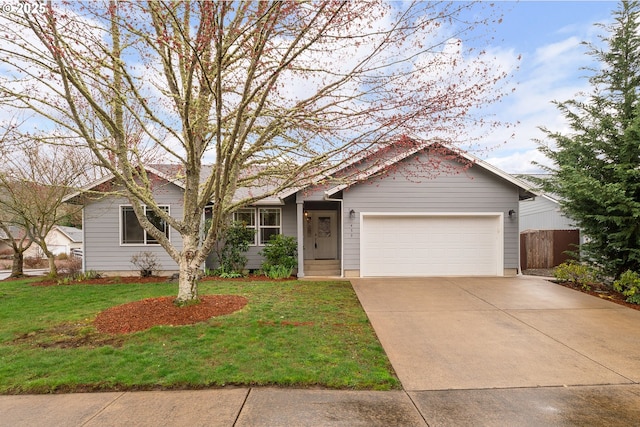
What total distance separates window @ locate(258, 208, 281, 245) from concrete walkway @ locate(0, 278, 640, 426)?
6.92 m

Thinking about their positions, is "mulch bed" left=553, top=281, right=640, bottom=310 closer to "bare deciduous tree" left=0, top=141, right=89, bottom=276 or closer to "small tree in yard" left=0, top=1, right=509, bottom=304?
"small tree in yard" left=0, top=1, right=509, bottom=304

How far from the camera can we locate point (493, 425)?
289cm

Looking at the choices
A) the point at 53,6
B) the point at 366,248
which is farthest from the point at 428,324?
the point at 53,6

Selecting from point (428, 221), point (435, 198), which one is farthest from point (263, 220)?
point (435, 198)

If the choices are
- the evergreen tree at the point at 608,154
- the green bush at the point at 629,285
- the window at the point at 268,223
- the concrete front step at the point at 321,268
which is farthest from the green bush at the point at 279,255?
the green bush at the point at 629,285

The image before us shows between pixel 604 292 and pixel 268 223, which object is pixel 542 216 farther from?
pixel 268 223

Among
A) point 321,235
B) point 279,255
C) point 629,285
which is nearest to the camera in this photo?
point 629,285

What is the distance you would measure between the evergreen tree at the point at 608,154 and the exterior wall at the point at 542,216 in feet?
24.7

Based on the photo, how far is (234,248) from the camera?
11.3 m

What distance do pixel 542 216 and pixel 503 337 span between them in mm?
15474

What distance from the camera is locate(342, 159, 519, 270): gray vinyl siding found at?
412 inches

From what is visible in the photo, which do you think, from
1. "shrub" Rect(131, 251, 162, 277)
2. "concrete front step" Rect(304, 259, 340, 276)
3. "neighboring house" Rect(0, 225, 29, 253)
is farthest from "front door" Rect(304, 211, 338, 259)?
"neighboring house" Rect(0, 225, 29, 253)

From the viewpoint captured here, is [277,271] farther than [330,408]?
Yes

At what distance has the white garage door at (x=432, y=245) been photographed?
10.6m
